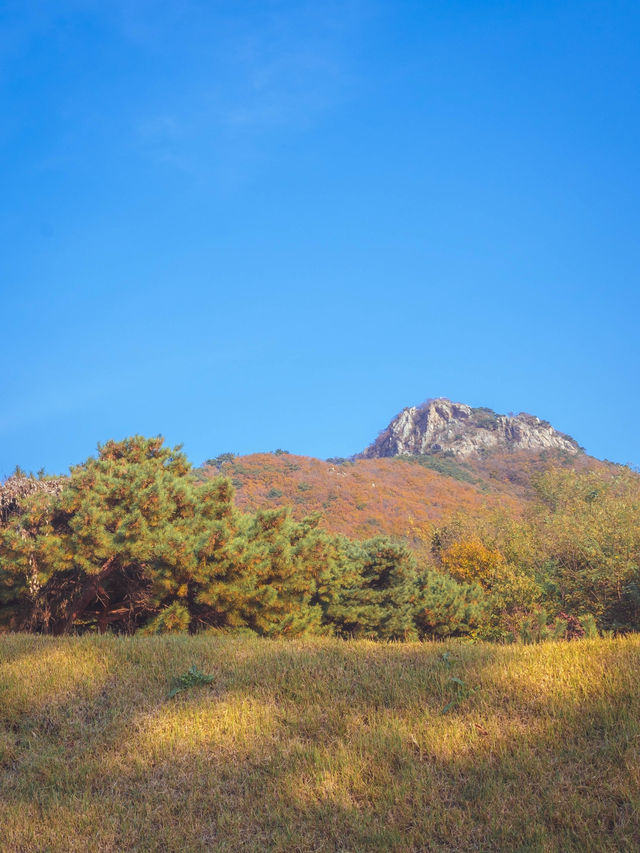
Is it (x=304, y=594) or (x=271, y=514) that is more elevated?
(x=271, y=514)

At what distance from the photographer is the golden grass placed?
4.33 m

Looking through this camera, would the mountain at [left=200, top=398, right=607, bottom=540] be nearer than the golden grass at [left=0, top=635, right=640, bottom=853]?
No

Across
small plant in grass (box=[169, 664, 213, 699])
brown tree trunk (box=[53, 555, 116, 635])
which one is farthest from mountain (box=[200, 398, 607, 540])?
small plant in grass (box=[169, 664, 213, 699])

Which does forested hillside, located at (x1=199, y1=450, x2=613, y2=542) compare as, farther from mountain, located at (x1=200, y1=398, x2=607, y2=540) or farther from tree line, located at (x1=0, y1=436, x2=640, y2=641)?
tree line, located at (x1=0, y1=436, x2=640, y2=641)

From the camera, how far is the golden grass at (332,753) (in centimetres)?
433

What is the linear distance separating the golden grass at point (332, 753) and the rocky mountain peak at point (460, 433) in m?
143

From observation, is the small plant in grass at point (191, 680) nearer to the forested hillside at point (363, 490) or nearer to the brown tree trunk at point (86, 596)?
the brown tree trunk at point (86, 596)

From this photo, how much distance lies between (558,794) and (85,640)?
22.3 ft

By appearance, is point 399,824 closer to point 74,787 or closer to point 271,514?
point 74,787

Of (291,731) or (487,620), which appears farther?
(487,620)

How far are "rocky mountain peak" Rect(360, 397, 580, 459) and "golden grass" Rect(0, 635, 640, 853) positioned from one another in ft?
470

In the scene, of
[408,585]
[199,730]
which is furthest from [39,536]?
[408,585]

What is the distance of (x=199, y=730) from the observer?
5.84m

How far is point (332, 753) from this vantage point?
524 cm
